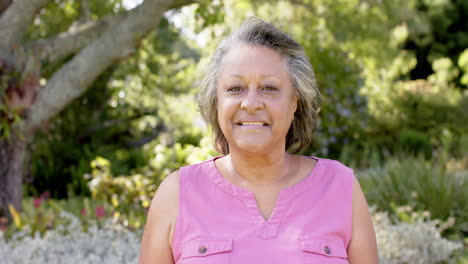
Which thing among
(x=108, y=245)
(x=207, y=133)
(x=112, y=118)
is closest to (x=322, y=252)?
(x=207, y=133)

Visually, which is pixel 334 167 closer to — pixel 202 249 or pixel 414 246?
pixel 202 249

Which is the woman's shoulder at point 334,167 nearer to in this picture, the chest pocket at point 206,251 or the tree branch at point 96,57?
the chest pocket at point 206,251

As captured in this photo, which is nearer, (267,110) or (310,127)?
(267,110)

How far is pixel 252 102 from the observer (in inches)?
68.8

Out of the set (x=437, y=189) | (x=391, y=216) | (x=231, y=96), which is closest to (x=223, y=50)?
(x=231, y=96)

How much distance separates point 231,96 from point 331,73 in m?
8.57

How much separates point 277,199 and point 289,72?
1.50ft

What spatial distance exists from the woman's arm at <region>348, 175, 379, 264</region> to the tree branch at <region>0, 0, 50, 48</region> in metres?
3.22

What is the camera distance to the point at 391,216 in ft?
16.3

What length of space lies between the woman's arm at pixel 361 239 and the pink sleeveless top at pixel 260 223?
29 millimetres

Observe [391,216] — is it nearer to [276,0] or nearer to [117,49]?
[117,49]

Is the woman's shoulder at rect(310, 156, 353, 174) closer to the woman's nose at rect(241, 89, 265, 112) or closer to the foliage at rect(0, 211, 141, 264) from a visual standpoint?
the woman's nose at rect(241, 89, 265, 112)

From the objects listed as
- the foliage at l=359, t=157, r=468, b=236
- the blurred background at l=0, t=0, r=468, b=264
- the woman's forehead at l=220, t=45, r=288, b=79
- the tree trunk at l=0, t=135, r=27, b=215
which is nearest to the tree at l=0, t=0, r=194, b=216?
the tree trunk at l=0, t=135, r=27, b=215

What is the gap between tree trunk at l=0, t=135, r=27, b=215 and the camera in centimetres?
434
